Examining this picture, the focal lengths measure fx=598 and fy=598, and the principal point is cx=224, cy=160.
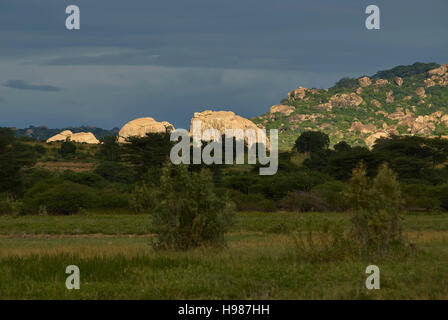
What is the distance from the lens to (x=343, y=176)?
221 feet

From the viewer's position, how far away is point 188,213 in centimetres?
1752

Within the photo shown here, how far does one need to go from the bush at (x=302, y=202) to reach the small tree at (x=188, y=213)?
30.9 metres

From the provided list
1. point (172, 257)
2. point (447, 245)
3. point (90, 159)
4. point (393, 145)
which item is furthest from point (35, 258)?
point (90, 159)

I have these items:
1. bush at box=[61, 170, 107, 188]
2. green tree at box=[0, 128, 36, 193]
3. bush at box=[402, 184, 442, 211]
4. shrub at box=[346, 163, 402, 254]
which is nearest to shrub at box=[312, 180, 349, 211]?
bush at box=[402, 184, 442, 211]

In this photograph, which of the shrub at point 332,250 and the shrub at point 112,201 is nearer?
the shrub at point 332,250

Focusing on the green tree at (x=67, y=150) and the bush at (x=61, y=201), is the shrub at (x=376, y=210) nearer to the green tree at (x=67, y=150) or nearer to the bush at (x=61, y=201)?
the bush at (x=61, y=201)

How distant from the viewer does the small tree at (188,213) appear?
1730 centimetres

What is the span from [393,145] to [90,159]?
55.6 m

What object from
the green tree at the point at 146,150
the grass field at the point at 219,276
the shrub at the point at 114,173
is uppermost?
the green tree at the point at 146,150

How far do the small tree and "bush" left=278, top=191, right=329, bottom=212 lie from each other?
30871 millimetres

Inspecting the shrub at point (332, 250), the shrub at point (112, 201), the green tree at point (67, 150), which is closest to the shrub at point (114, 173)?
the shrub at point (112, 201)

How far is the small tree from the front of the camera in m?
17.3

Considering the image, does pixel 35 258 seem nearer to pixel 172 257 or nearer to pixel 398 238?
pixel 172 257

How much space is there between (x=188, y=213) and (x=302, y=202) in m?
32.3
